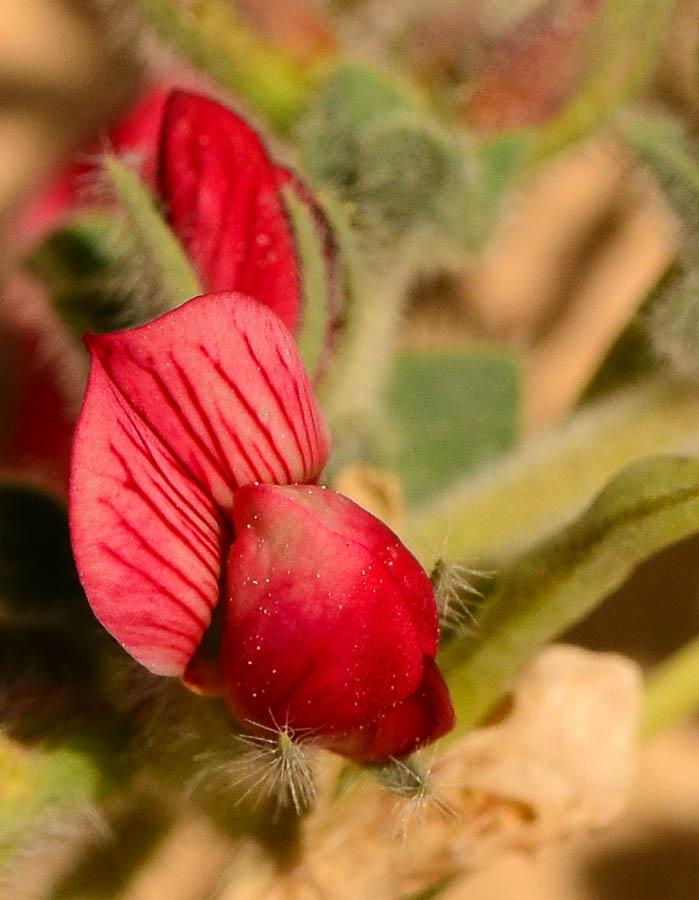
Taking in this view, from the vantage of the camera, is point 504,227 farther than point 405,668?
Yes

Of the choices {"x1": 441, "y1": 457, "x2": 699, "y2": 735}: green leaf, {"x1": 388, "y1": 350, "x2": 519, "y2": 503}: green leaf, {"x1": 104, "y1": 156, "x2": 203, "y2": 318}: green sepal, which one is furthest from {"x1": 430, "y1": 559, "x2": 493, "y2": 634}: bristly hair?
{"x1": 388, "y1": 350, "x2": 519, "y2": 503}: green leaf

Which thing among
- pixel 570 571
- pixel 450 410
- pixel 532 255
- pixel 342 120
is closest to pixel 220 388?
pixel 570 571

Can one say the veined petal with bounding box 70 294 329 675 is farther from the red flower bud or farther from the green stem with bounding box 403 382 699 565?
the green stem with bounding box 403 382 699 565

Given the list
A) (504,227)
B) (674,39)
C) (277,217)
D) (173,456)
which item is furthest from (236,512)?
(674,39)

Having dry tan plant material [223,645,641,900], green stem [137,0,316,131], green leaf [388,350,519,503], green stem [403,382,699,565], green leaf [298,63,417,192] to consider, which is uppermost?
green stem [137,0,316,131]

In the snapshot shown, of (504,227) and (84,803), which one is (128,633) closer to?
(84,803)

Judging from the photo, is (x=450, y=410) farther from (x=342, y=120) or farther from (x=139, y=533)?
(x=139, y=533)

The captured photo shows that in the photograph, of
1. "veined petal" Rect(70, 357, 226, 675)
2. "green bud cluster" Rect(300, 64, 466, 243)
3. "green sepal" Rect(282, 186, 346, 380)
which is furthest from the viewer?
"green bud cluster" Rect(300, 64, 466, 243)
